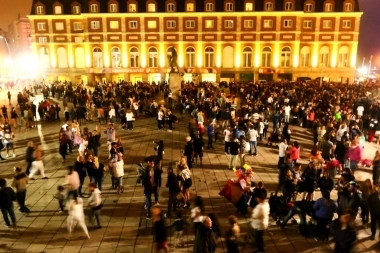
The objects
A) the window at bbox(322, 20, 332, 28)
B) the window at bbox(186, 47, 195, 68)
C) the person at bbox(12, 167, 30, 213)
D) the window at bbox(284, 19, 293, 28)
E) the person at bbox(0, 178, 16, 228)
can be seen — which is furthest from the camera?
the window at bbox(186, 47, 195, 68)

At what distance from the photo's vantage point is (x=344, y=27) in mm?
47219

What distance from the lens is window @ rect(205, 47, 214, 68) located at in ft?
157

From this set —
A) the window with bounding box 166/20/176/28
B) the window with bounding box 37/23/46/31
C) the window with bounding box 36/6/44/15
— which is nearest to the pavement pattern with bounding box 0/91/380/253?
the window with bounding box 166/20/176/28

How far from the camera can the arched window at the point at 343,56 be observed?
48125 mm

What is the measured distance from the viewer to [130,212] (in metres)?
9.84

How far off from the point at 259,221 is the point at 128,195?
194 inches

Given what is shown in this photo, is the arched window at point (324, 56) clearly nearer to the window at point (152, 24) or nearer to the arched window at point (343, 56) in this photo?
the arched window at point (343, 56)

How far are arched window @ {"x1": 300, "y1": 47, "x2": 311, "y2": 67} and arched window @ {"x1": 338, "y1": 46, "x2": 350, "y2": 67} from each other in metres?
4.27

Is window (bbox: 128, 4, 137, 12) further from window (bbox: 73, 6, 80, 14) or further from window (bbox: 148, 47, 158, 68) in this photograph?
window (bbox: 73, 6, 80, 14)

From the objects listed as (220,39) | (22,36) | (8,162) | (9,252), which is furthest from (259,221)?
(22,36)

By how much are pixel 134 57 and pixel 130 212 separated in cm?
4103

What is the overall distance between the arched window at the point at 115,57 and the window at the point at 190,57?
9404 mm

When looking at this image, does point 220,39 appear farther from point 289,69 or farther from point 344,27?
point 344,27

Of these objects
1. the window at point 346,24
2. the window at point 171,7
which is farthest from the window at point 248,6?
the window at point 346,24
